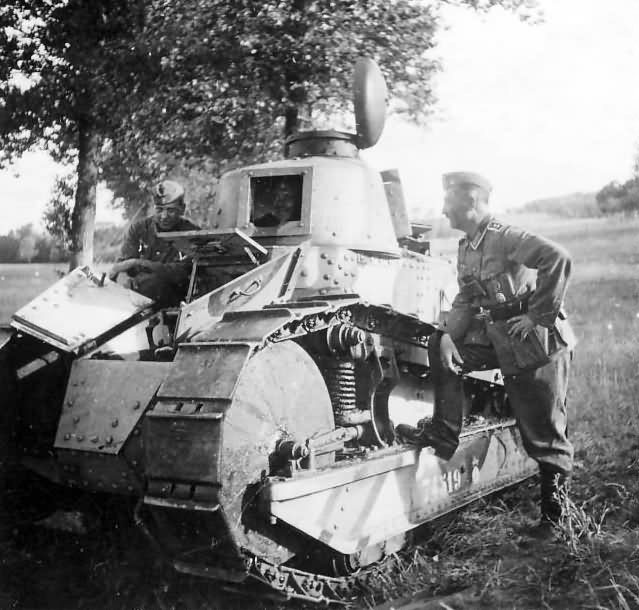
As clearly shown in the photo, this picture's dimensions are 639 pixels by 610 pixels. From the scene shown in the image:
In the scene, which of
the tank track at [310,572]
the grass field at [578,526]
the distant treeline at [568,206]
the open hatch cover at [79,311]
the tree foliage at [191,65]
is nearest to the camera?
the tank track at [310,572]

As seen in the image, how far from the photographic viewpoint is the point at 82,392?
4883 millimetres

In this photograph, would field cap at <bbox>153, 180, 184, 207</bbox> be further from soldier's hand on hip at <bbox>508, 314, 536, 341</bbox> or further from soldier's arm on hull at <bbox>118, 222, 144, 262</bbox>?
soldier's hand on hip at <bbox>508, 314, 536, 341</bbox>

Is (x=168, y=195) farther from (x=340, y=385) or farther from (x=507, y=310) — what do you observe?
(x=507, y=310)

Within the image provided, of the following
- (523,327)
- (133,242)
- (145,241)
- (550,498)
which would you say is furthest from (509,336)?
(133,242)

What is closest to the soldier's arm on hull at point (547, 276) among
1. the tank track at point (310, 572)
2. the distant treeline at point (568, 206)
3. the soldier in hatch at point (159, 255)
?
the tank track at point (310, 572)

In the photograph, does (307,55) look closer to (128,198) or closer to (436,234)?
(436,234)

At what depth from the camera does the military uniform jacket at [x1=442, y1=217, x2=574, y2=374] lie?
15.8 ft

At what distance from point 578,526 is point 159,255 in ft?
13.9

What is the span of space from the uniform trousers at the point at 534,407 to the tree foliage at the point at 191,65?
8.49m

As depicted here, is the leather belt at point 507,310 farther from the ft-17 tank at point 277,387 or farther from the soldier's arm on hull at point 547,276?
the ft-17 tank at point 277,387

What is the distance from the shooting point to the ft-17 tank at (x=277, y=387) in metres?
3.88

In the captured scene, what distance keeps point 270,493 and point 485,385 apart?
3.31 m

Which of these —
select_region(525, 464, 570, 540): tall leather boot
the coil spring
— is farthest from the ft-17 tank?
select_region(525, 464, 570, 540): tall leather boot

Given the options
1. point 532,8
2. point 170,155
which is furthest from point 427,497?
point 170,155
